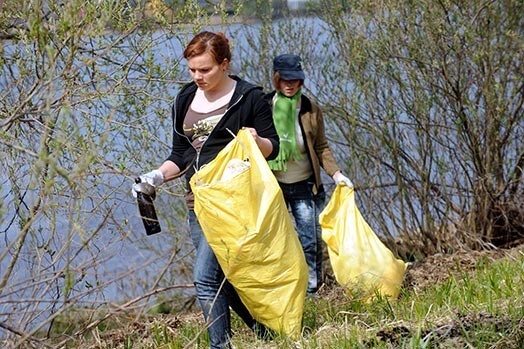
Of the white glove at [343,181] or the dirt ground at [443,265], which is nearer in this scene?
the white glove at [343,181]

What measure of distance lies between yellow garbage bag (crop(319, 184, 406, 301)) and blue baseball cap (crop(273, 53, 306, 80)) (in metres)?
0.76

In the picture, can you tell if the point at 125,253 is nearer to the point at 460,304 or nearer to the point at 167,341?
the point at 167,341

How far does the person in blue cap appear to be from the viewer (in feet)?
21.2

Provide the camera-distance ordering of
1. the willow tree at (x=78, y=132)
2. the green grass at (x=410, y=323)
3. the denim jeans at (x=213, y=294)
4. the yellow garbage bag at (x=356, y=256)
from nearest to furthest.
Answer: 1. the willow tree at (x=78, y=132)
2. the green grass at (x=410, y=323)
3. the denim jeans at (x=213, y=294)
4. the yellow garbage bag at (x=356, y=256)

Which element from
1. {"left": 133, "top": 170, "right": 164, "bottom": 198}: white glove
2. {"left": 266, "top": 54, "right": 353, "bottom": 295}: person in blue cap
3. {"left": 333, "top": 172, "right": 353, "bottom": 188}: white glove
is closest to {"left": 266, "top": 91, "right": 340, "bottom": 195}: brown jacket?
{"left": 266, "top": 54, "right": 353, "bottom": 295}: person in blue cap

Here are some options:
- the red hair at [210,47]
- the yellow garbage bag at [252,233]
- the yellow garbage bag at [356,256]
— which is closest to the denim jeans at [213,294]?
the yellow garbage bag at [252,233]

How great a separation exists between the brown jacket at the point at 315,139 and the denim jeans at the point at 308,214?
0.10m

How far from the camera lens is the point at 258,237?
4.44 metres

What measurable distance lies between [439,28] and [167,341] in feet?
12.1

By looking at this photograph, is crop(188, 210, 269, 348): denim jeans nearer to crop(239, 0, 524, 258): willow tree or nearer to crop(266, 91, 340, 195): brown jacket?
crop(266, 91, 340, 195): brown jacket

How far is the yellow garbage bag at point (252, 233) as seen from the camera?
14.4 feet

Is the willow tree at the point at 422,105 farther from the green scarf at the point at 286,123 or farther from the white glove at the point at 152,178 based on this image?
the white glove at the point at 152,178

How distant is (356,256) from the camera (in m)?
6.07

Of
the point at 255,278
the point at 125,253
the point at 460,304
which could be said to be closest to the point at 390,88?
the point at 125,253
